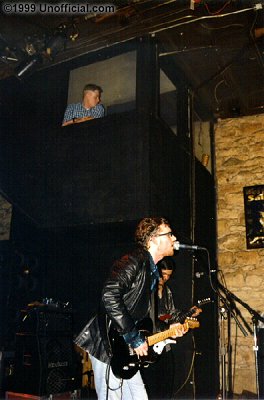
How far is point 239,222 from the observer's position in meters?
7.07

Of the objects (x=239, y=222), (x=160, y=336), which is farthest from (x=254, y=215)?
(x=160, y=336)

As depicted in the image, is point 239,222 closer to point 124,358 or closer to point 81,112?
point 81,112

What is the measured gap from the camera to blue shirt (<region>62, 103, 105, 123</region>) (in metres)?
5.58

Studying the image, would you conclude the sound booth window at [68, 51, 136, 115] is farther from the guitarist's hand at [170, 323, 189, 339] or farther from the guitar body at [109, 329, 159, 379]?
the guitar body at [109, 329, 159, 379]

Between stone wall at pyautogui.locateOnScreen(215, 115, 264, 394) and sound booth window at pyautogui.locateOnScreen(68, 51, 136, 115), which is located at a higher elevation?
sound booth window at pyautogui.locateOnScreen(68, 51, 136, 115)

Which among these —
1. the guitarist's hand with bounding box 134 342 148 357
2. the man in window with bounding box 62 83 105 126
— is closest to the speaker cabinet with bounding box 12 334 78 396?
the guitarist's hand with bounding box 134 342 148 357

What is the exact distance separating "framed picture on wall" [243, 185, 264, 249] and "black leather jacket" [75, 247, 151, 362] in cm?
408

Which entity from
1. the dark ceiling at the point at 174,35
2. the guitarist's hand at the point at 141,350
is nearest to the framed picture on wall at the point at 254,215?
the dark ceiling at the point at 174,35

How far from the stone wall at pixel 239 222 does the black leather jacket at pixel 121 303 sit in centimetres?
391

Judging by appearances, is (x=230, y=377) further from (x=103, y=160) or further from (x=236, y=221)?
(x=103, y=160)

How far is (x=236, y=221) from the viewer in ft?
23.3

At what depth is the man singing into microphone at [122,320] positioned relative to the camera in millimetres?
2855
